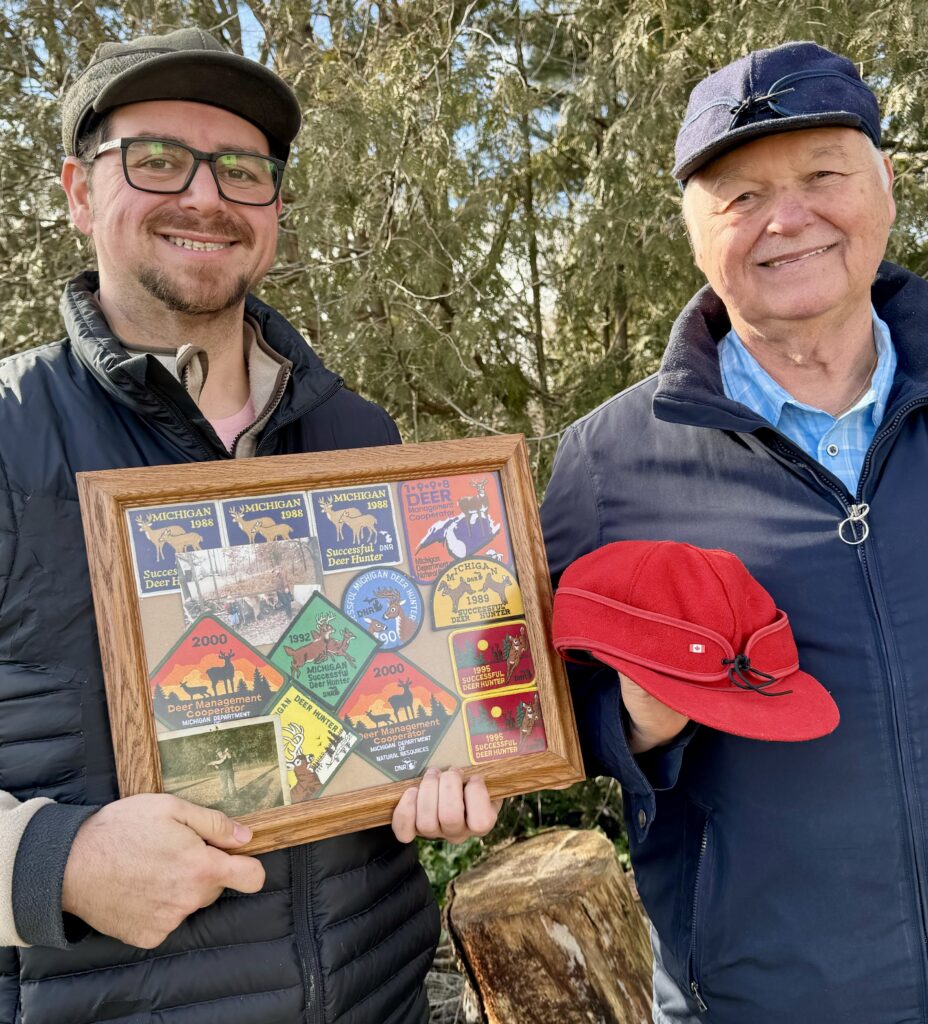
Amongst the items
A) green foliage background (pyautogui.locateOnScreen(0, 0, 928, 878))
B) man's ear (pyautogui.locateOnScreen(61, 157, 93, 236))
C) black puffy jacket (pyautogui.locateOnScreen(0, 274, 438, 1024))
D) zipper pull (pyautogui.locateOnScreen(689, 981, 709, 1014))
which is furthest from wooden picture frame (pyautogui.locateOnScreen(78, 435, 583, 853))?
green foliage background (pyautogui.locateOnScreen(0, 0, 928, 878))

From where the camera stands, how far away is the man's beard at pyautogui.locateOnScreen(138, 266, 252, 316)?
2.08 meters

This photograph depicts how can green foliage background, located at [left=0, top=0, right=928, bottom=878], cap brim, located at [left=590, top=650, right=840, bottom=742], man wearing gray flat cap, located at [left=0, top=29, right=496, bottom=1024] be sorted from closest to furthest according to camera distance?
man wearing gray flat cap, located at [left=0, top=29, right=496, bottom=1024]
cap brim, located at [left=590, top=650, right=840, bottom=742]
green foliage background, located at [left=0, top=0, right=928, bottom=878]

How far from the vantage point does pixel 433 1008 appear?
412cm

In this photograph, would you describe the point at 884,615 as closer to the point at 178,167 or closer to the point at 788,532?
the point at 788,532

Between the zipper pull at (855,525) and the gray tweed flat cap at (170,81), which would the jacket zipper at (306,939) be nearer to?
the zipper pull at (855,525)

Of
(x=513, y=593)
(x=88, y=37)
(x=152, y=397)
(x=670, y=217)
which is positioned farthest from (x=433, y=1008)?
(x=88, y=37)

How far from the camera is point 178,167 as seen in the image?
2131mm

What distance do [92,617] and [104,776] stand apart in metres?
0.31

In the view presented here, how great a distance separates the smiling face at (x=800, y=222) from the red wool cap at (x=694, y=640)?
2.59ft

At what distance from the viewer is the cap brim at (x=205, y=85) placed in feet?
6.72

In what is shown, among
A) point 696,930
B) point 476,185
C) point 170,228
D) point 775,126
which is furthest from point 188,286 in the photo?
point 476,185

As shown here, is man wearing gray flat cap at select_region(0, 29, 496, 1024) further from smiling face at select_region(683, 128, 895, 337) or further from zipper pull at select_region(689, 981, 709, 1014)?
smiling face at select_region(683, 128, 895, 337)

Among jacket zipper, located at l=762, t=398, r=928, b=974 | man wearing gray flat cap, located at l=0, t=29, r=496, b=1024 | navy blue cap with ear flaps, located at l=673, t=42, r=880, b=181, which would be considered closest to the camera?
man wearing gray flat cap, located at l=0, t=29, r=496, b=1024

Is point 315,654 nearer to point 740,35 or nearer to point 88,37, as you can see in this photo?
point 740,35
